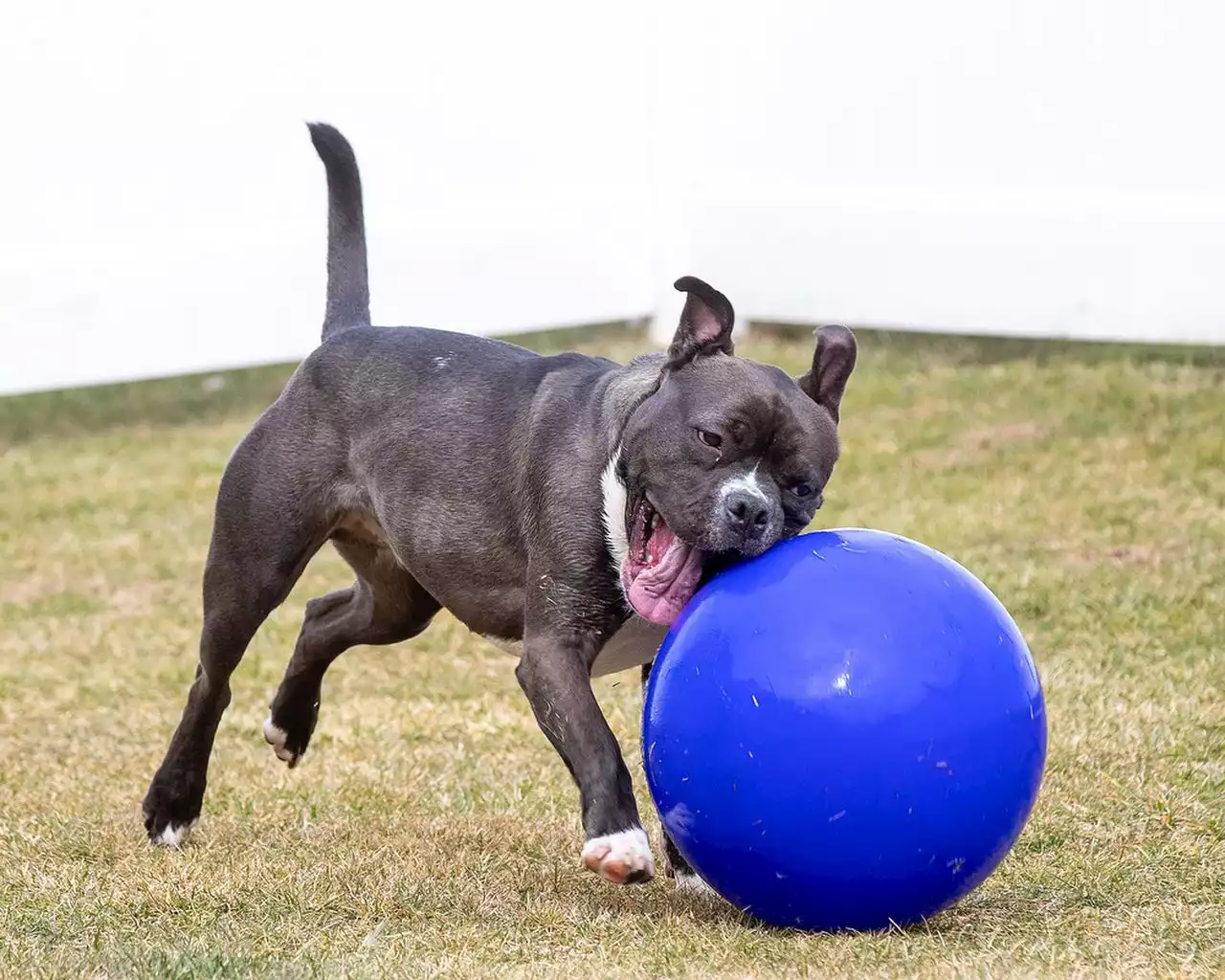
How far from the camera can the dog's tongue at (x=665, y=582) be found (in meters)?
4.53

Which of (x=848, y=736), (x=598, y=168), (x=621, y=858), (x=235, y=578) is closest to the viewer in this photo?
(x=848, y=736)

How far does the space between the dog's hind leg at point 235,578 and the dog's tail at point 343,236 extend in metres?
0.58

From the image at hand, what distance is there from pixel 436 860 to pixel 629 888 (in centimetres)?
58

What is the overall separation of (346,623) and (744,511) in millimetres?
1926

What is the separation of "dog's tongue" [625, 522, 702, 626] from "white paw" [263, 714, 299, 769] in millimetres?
1923

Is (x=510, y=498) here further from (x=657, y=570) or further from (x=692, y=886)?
(x=692, y=886)

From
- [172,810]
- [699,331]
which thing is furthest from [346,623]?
[699,331]

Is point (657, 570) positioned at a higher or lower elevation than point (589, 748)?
higher

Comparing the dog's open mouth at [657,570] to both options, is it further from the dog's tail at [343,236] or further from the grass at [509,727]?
the dog's tail at [343,236]

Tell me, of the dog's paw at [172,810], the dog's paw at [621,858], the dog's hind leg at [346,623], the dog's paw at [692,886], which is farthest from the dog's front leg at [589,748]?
the dog's paw at [172,810]

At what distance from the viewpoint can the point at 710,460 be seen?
4.42 m

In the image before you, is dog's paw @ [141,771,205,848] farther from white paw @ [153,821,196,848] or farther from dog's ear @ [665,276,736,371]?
dog's ear @ [665,276,736,371]

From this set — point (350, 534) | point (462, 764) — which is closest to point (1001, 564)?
point (462, 764)

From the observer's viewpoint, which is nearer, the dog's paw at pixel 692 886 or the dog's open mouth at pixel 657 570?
the dog's open mouth at pixel 657 570
